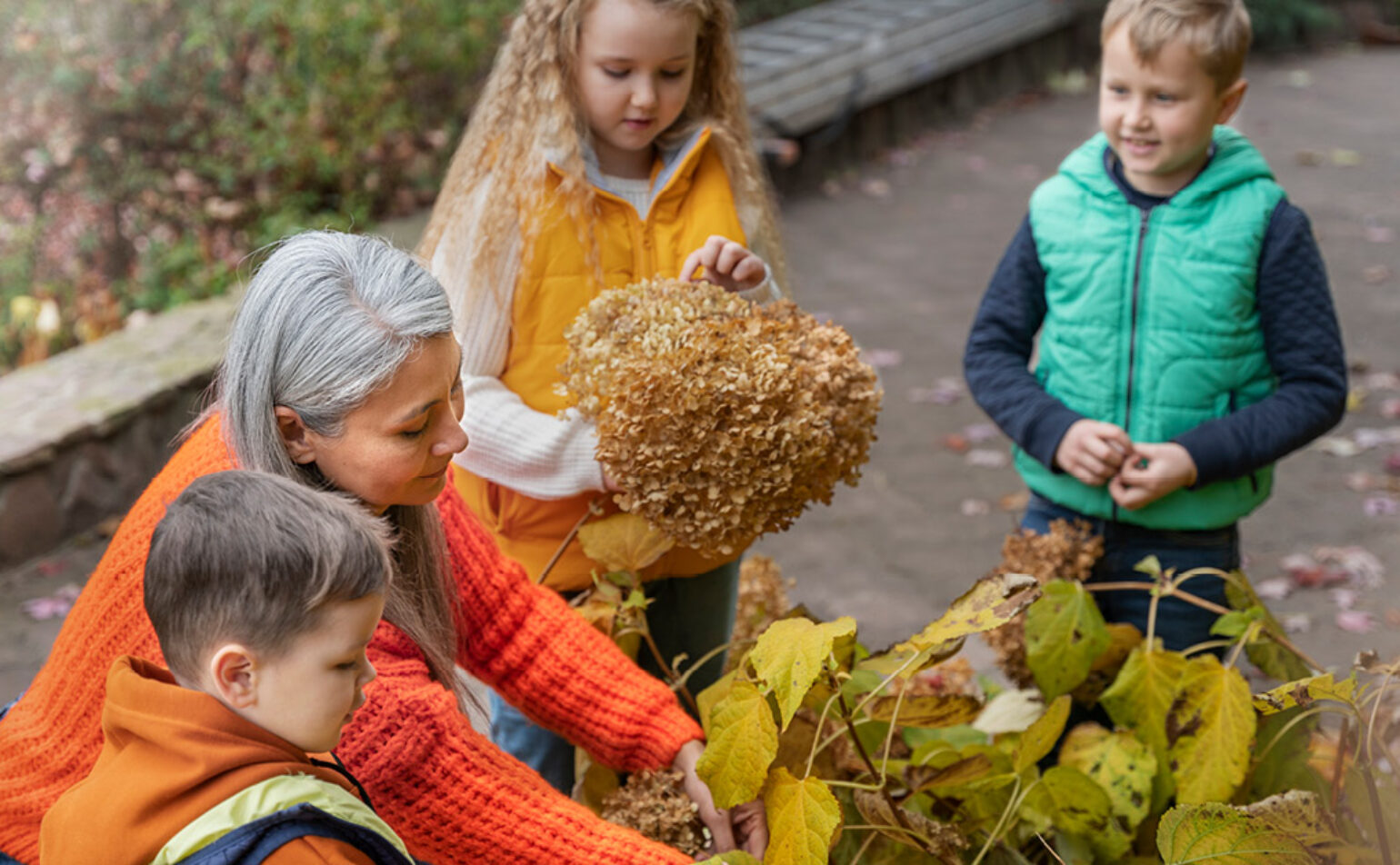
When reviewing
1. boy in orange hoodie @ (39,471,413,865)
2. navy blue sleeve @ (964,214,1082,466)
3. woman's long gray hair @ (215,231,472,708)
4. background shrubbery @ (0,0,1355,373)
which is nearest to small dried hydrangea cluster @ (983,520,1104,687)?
navy blue sleeve @ (964,214,1082,466)

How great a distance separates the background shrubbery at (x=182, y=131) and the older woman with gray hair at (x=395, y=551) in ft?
13.2

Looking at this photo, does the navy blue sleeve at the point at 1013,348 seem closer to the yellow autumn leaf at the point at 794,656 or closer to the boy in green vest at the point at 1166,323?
the boy in green vest at the point at 1166,323

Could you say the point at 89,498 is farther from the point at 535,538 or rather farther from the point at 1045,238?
the point at 1045,238

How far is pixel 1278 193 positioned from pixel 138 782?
194 centimetres

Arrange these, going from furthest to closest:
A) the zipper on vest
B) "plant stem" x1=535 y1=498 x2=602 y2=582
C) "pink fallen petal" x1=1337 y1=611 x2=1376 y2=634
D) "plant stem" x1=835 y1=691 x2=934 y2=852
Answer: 1. "pink fallen petal" x1=1337 y1=611 x2=1376 y2=634
2. the zipper on vest
3. "plant stem" x1=535 y1=498 x2=602 y2=582
4. "plant stem" x1=835 y1=691 x2=934 y2=852

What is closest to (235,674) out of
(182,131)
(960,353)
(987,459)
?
(987,459)

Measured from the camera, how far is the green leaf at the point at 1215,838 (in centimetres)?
Answer: 139

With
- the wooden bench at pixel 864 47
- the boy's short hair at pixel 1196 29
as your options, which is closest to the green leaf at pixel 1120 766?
the boy's short hair at pixel 1196 29

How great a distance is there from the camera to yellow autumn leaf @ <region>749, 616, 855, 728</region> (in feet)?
4.69

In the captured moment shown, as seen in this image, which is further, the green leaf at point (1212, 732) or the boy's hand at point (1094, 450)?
the boy's hand at point (1094, 450)

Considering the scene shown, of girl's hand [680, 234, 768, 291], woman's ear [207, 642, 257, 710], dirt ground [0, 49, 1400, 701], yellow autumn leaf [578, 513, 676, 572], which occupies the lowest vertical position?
dirt ground [0, 49, 1400, 701]

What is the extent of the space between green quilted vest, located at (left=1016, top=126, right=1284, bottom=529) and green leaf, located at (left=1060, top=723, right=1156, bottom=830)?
1.42ft

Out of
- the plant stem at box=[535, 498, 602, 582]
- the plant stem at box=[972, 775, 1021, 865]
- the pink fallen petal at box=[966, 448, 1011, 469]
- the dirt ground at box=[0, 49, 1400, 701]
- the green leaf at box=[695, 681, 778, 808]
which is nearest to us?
the green leaf at box=[695, 681, 778, 808]

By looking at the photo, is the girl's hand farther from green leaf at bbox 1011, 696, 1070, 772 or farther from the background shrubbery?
the background shrubbery
